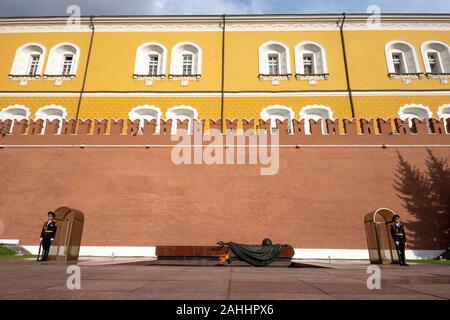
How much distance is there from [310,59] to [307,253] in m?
11.6

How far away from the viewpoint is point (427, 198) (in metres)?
10.9

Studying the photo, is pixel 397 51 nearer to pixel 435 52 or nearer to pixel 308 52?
pixel 435 52

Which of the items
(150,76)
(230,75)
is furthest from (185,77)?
(230,75)

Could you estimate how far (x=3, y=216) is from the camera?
36.4ft

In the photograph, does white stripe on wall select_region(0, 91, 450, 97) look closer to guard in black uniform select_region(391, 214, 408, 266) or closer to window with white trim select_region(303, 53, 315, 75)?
window with white trim select_region(303, 53, 315, 75)

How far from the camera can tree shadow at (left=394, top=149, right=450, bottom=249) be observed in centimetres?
1047

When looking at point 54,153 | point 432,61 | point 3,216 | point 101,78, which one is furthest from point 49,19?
point 432,61

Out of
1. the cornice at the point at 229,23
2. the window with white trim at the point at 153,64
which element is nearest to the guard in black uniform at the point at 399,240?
the cornice at the point at 229,23

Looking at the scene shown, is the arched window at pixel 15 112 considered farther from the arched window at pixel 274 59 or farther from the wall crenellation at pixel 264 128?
the arched window at pixel 274 59

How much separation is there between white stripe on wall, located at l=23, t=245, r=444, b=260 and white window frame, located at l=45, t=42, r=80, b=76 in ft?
35.2

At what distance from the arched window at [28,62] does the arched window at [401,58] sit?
61.7 feet

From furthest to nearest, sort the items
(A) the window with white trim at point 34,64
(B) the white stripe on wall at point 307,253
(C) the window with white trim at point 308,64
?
(A) the window with white trim at point 34,64
(C) the window with white trim at point 308,64
(B) the white stripe on wall at point 307,253

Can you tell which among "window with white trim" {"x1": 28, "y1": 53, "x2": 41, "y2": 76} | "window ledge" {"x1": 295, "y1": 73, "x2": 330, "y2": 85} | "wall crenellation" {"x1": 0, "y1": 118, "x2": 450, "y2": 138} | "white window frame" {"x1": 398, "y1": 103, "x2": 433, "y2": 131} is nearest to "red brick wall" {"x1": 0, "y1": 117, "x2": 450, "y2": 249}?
"wall crenellation" {"x1": 0, "y1": 118, "x2": 450, "y2": 138}

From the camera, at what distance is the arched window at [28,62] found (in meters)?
17.3
